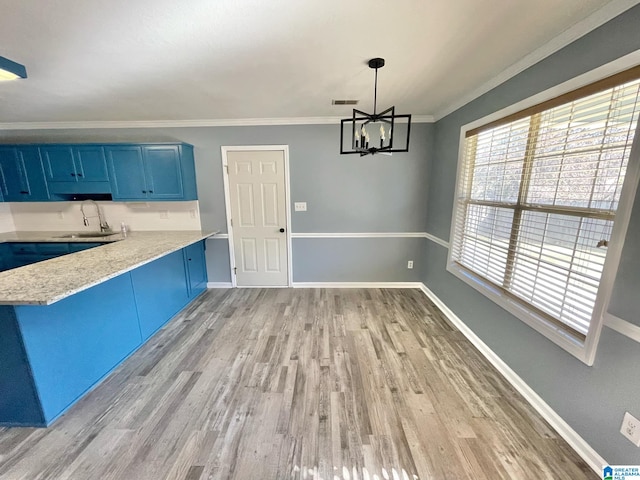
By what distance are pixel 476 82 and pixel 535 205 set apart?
131 cm

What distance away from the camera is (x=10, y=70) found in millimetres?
1820

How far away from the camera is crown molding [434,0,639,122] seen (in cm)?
130

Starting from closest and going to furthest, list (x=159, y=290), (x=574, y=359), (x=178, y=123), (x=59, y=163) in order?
(x=574, y=359), (x=159, y=290), (x=59, y=163), (x=178, y=123)

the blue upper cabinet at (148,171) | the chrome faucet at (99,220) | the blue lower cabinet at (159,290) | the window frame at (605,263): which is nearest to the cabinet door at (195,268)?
the blue lower cabinet at (159,290)

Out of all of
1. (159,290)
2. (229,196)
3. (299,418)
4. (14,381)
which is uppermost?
(229,196)

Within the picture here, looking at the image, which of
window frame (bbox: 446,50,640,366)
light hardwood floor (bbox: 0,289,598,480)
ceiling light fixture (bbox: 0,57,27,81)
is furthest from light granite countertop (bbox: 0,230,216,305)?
window frame (bbox: 446,50,640,366)

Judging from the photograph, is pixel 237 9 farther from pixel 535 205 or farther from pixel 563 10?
pixel 535 205

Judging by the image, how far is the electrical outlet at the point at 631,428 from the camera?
1.20 metres

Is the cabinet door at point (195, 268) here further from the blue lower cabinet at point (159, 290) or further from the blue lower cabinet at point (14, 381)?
the blue lower cabinet at point (14, 381)

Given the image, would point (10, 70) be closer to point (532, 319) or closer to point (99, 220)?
point (99, 220)

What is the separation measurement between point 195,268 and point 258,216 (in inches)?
45.6

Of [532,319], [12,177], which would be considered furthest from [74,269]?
[532,319]

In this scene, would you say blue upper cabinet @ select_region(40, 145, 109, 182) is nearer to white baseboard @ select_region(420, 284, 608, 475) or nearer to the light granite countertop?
the light granite countertop

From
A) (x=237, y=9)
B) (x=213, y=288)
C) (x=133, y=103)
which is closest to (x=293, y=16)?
(x=237, y=9)
